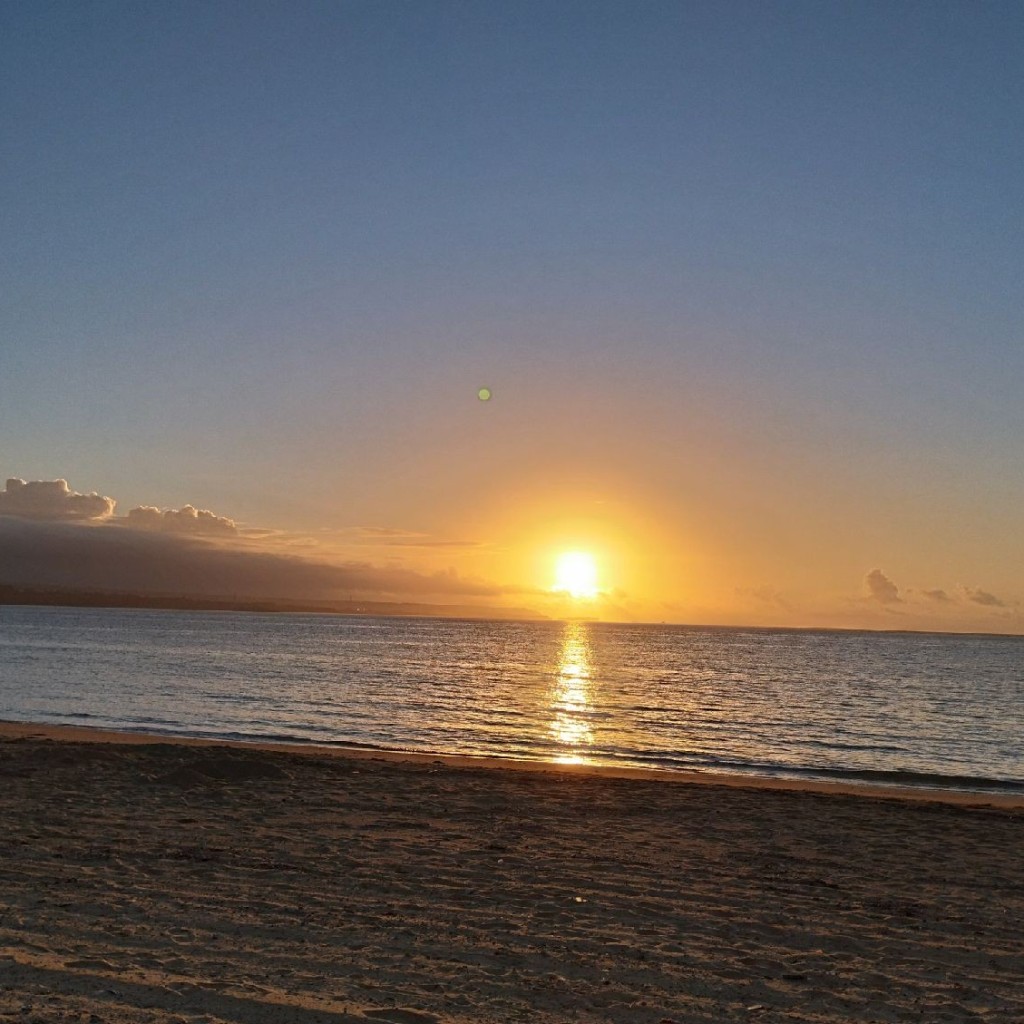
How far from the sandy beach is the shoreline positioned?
3926 millimetres

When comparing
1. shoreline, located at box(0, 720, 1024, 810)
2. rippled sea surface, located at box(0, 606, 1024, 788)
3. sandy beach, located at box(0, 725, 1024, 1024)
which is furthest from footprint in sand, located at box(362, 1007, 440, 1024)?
rippled sea surface, located at box(0, 606, 1024, 788)

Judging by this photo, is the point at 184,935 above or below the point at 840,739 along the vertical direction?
above

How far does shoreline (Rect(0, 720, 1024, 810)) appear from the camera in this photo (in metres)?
21.5

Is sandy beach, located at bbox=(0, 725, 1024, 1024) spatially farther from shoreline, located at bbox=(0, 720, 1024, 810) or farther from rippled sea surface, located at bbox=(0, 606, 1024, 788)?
rippled sea surface, located at bbox=(0, 606, 1024, 788)

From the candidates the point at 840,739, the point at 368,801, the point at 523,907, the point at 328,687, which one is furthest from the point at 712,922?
the point at 328,687

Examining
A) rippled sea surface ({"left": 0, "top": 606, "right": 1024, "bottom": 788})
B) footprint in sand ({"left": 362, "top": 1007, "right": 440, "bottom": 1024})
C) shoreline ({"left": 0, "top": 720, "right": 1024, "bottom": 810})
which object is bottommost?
rippled sea surface ({"left": 0, "top": 606, "right": 1024, "bottom": 788})

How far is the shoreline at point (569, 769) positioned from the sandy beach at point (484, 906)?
12.9 feet

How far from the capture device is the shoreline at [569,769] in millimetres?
21547

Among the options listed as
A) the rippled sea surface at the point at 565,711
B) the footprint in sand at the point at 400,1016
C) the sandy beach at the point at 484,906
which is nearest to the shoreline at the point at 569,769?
the rippled sea surface at the point at 565,711

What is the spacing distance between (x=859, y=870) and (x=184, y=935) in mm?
8708

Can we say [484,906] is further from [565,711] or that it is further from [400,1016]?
[565,711]

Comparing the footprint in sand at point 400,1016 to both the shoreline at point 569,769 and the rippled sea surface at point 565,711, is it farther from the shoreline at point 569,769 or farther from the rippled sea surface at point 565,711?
the rippled sea surface at point 565,711

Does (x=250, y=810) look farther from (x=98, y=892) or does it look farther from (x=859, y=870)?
(x=859, y=870)

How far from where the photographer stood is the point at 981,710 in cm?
5128
